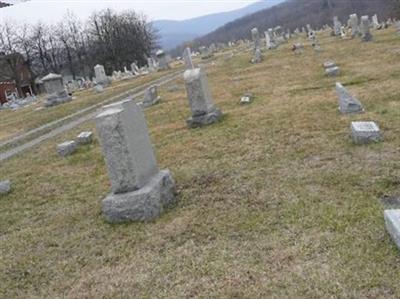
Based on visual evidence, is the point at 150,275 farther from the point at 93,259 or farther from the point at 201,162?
the point at 201,162

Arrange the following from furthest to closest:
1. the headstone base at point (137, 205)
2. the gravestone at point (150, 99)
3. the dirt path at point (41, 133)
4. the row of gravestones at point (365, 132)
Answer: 1. the gravestone at point (150, 99)
2. the dirt path at point (41, 133)
3. the headstone base at point (137, 205)
4. the row of gravestones at point (365, 132)

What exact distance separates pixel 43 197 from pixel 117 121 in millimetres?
3228

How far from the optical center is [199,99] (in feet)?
43.4

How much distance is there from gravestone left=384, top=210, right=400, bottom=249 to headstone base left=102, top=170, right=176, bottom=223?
10.0 ft

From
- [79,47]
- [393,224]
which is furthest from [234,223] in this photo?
[79,47]

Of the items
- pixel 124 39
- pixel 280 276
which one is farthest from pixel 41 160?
pixel 124 39

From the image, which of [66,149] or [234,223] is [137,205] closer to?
[234,223]

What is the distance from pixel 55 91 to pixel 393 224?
29.2 m

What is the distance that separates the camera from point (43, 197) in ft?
31.5

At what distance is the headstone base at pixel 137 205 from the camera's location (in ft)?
23.0

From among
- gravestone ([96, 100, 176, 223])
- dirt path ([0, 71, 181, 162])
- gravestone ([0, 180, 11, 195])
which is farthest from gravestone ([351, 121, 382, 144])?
dirt path ([0, 71, 181, 162])

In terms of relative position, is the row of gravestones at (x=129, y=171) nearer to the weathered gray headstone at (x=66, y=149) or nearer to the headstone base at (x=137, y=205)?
the headstone base at (x=137, y=205)

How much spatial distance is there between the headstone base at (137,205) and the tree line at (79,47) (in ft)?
196

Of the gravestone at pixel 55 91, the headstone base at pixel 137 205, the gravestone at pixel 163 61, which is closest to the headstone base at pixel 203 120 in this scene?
the headstone base at pixel 137 205
